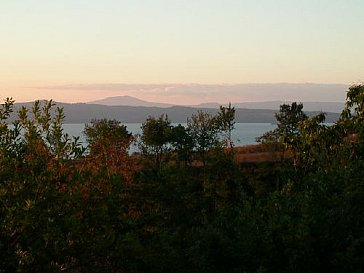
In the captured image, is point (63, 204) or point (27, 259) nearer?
point (27, 259)

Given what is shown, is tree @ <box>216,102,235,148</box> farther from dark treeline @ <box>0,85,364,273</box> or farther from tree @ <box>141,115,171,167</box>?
dark treeline @ <box>0,85,364,273</box>

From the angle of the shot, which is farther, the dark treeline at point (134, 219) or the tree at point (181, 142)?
the tree at point (181, 142)

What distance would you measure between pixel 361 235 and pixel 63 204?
7.62m

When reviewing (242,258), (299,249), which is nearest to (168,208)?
(242,258)

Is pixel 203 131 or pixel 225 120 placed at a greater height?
pixel 225 120

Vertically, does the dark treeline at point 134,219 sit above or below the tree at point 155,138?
above

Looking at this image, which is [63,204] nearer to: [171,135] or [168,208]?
[168,208]

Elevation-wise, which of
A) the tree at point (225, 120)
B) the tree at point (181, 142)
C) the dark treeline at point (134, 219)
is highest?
the dark treeline at point (134, 219)

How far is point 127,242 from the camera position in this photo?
11578mm

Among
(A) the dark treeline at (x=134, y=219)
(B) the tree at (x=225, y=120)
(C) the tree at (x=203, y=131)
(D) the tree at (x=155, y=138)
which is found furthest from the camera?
(B) the tree at (x=225, y=120)

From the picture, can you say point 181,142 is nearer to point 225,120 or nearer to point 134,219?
point 225,120

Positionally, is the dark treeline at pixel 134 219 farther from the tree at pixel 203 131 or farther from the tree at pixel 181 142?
the tree at pixel 203 131

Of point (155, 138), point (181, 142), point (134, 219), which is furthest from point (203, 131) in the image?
point (134, 219)

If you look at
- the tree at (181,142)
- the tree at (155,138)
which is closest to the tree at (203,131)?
the tree at (181,142)
